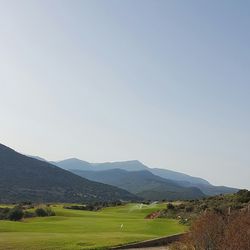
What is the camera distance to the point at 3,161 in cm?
14762

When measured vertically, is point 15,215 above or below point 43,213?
below

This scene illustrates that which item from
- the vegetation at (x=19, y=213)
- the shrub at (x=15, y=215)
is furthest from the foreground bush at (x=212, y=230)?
the vegetation at (x=19, y=213)

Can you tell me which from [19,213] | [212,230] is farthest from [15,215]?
[212,230]

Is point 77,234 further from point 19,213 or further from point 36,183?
point 36,183

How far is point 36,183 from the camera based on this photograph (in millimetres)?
147750

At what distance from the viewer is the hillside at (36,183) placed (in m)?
132

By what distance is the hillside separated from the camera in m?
132

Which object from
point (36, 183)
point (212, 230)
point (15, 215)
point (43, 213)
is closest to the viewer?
point (212, 230)

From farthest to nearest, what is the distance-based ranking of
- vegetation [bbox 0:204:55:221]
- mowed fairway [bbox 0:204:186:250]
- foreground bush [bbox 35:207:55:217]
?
foreground bush [bbox 35:207:55:217]
vegetation [bbox 0:204:55:221]
mowed fairway [bbox 0:204:186:250]

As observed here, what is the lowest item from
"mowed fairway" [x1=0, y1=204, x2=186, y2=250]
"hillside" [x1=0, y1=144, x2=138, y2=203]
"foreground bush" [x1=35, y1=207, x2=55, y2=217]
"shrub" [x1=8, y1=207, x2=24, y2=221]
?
"mowed fairway" [x1=0, y1=204, x2=186, y2=250]

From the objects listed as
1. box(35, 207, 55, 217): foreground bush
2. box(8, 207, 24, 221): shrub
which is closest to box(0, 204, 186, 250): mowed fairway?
box(8, 207, 24, 221): shrub

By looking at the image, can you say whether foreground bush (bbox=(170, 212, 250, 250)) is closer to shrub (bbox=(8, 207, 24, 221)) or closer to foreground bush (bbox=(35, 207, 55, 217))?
shrub (bbox=(8, 207, 24, 221))

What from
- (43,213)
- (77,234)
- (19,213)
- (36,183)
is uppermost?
(36,183)

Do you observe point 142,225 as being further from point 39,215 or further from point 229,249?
point 229,249
